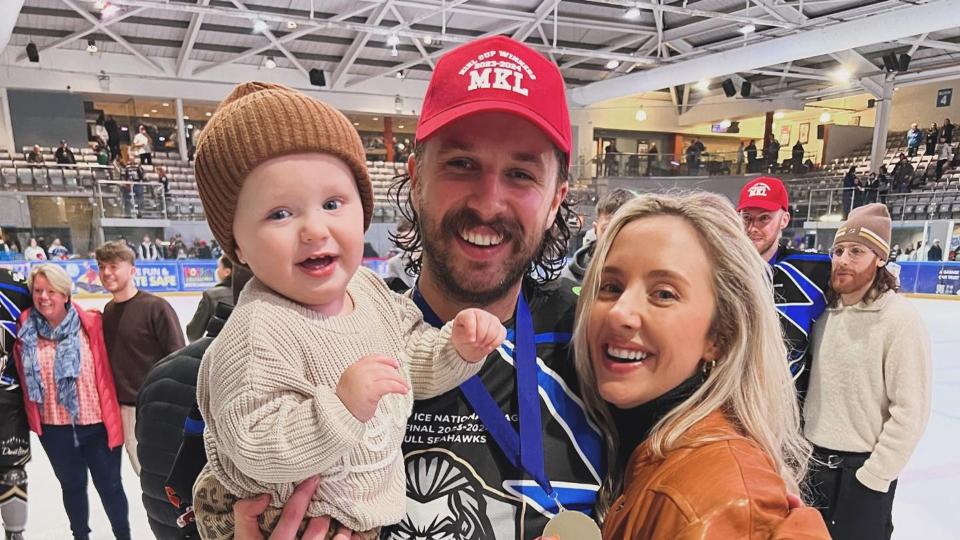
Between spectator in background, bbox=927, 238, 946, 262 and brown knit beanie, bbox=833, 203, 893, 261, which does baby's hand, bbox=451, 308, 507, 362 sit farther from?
spectator in background, bbox=927, 238, 946, 262

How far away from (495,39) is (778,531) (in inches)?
36.8

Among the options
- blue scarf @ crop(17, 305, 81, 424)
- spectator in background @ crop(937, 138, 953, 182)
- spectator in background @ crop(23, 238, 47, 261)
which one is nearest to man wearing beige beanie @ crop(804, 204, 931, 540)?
blue scarf @ crop(17, 305, 81, 424)

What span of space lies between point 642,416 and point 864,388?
1.90 m

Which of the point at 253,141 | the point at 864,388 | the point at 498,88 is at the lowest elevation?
the point at 864,388

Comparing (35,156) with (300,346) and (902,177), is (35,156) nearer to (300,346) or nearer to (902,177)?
(300,346)

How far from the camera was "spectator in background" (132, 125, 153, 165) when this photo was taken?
15713mm

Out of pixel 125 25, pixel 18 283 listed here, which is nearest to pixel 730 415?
pixel 18 283

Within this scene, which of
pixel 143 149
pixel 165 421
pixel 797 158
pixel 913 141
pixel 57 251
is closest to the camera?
pixel 165 421

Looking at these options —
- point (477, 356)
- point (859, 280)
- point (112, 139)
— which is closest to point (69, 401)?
point (477, 356)

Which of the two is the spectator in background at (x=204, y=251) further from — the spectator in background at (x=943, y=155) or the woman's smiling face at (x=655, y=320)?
the spectator in background at (x=943, y=155)

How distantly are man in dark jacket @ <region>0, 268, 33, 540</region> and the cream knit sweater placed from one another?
298cm

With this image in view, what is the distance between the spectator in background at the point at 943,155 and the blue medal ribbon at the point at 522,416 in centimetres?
1911

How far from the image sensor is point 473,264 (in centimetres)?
106

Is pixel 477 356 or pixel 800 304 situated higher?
pixel 477 356
